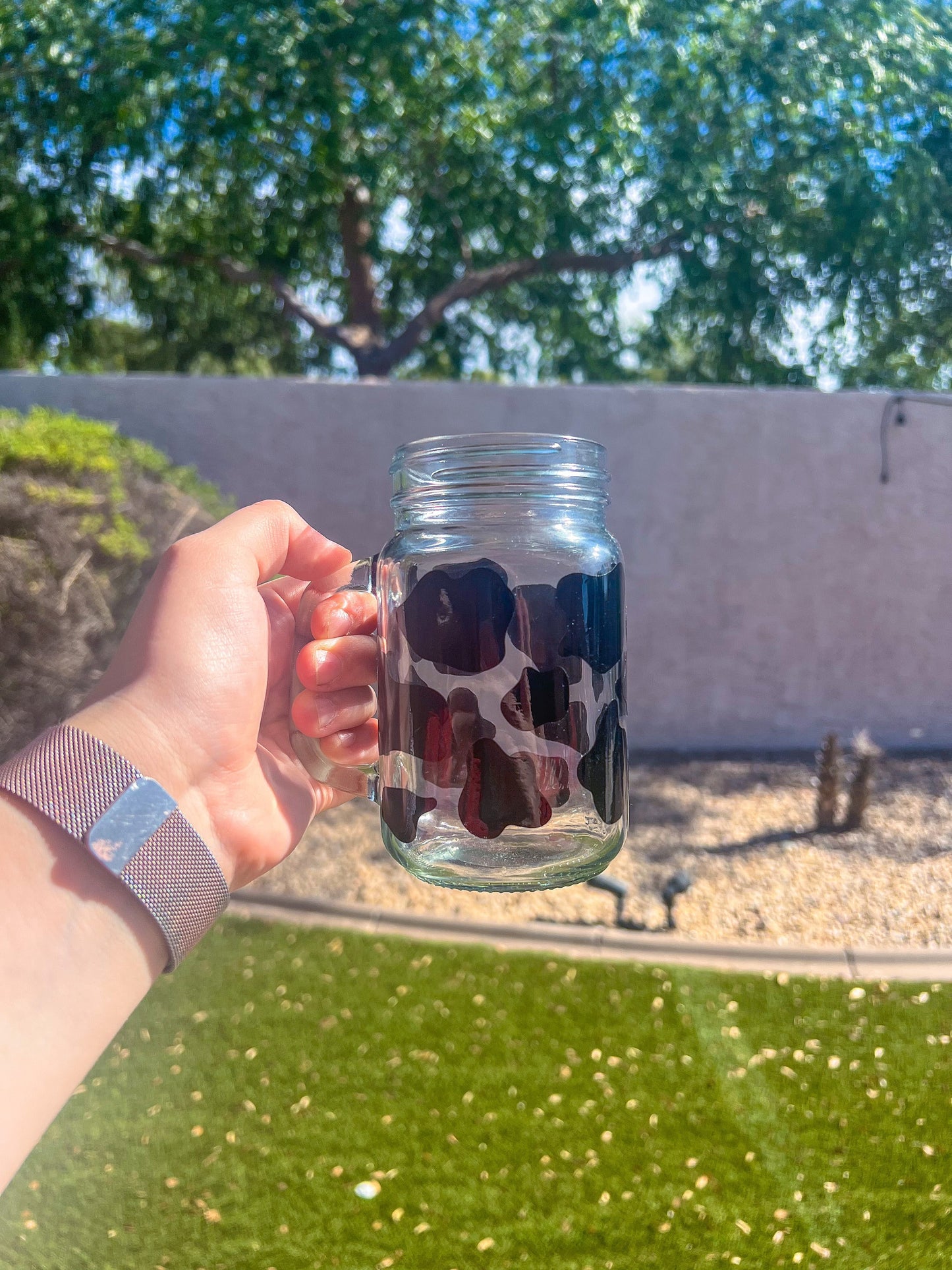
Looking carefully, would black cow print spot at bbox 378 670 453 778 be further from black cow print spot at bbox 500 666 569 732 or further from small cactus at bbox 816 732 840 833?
small cactus at bbox 816 732 840 833

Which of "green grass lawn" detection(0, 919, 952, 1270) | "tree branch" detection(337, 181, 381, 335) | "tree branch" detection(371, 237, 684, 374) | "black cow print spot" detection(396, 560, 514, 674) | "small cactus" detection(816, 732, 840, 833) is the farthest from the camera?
"tree branch" detection(371, 237, 684, 374)

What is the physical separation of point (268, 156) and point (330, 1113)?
2.23 meters

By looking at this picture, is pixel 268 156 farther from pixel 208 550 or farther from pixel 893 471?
pixel 208 550

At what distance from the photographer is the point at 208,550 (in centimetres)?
66

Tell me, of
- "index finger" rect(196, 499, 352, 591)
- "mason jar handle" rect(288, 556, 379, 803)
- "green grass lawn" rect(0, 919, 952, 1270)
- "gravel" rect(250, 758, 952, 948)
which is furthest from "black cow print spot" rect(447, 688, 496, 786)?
"gravel" rect(250, 758, 952, 948)

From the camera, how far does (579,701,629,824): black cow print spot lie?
542 millimetres

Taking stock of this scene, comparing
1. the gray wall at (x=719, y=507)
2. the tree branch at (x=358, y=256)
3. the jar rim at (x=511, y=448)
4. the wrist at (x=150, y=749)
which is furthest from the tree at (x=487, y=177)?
the wrist at (x=150, y=749)

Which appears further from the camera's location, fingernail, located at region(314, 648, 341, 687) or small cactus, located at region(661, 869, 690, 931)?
small cactus, located at region(661, 869, 690, 931)

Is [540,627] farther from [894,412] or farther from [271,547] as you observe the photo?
[894,412]

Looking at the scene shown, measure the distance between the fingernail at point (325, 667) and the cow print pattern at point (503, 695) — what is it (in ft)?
0.35

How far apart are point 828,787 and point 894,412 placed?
0.78 m

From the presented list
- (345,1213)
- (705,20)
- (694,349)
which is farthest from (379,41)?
(345,1213)

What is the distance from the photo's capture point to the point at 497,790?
0.52 meters

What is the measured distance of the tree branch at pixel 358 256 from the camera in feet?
7.55
